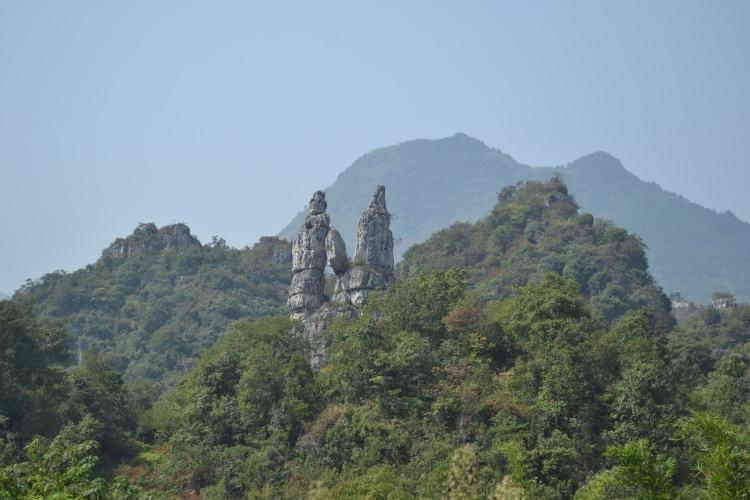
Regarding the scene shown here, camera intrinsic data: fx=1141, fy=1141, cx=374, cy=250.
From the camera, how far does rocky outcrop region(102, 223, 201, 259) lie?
3155 inches

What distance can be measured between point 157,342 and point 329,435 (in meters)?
34.0

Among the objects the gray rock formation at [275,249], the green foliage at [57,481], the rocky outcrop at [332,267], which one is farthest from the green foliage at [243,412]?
the gray rock formation at [275,249]

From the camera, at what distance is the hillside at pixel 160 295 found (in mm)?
65438

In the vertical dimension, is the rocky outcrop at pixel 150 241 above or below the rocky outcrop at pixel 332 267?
above

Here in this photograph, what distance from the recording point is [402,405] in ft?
113

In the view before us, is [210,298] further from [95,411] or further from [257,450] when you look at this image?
[257,450]

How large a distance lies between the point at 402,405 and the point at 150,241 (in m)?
49.0

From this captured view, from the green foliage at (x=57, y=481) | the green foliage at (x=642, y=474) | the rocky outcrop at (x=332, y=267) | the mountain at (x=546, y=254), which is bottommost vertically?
the green foliage at (x=642, y=474)

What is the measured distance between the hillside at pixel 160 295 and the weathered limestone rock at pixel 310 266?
1690cm

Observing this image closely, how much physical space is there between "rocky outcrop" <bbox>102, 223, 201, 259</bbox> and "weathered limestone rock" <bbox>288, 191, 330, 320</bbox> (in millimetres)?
35728

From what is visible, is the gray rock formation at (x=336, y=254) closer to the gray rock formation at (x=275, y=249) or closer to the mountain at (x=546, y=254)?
the mountain at (x=546, y=254)

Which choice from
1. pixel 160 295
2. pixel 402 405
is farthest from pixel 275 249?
pixel 402 405

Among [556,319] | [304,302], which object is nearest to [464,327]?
[556,319]

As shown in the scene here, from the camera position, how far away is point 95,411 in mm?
37719
